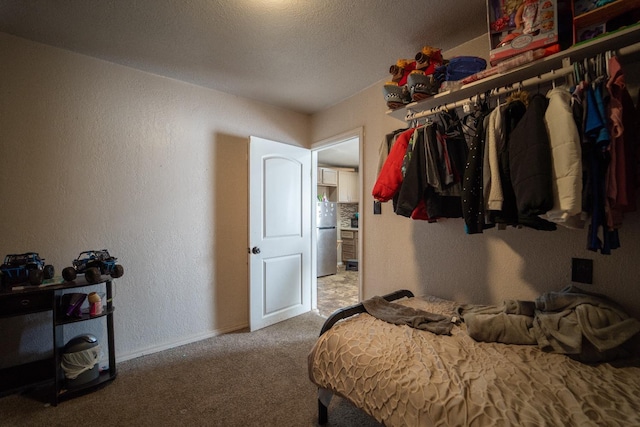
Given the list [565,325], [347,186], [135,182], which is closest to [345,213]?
[347,186]

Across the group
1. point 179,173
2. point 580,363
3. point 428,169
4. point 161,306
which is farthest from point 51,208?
point 580,363

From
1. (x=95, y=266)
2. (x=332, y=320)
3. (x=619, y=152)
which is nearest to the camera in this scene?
(x=619, y=152)

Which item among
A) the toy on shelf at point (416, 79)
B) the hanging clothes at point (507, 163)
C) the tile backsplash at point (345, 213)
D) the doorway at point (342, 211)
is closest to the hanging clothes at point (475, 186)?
the hanging clothes at point (507, 163)

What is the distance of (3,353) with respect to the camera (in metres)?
1.81

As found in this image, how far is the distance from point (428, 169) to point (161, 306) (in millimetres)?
2465

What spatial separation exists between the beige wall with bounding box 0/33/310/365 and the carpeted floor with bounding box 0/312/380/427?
1.12 ft

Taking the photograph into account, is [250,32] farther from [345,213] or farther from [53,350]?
[345,213]

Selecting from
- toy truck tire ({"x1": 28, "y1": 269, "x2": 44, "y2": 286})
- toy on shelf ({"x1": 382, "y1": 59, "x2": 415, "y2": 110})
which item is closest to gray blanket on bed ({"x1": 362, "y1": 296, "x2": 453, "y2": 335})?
toy on shelf ({"x1": 382, "y1": 59, "x2": 415, "y2": 110})

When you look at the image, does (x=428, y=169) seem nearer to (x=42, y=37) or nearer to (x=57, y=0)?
(x=57, y=0)

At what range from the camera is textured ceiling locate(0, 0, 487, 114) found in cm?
157

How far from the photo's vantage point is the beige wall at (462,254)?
53.7 inches

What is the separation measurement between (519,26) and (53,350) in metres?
3.33

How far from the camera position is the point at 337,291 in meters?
4.25

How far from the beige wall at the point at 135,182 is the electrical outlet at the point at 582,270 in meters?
2.62
